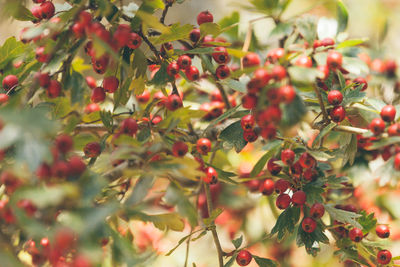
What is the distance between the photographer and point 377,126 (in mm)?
838

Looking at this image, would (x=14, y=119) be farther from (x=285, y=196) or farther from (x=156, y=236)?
(x=156, y=236)

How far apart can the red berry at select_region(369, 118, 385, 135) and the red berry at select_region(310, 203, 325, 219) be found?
0.20 m

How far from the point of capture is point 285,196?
3.13 ft

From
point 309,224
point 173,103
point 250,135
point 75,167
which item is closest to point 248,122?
point 250,135

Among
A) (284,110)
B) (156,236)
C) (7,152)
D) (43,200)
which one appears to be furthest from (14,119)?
(156,236)

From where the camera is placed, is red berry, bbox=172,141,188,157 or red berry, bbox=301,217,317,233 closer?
red berry, bbox=172,141,188,157

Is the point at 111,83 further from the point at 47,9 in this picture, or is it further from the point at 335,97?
the point at 335,97

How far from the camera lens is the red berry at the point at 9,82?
35.2 inches

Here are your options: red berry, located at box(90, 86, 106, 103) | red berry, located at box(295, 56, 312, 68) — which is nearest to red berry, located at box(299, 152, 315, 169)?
red berry, located at box(295, 56, 312, 68)

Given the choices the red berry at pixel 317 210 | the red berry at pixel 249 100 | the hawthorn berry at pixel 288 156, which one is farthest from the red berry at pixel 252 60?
the red berry at pixel 317 210

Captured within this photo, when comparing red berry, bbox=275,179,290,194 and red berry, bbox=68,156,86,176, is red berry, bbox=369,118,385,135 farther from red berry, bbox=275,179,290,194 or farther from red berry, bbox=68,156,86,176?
red berry, bbox=68,156,86,176

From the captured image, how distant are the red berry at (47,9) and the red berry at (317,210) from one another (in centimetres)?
71

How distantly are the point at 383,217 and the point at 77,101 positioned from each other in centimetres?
123

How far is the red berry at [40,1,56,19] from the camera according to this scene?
0.88 m
